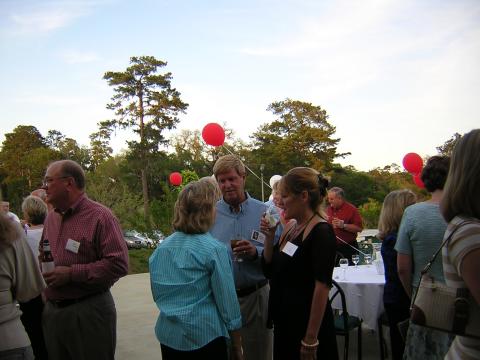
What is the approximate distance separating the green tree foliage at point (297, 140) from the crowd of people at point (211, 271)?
33817 mm

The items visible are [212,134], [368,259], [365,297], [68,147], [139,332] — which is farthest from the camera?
[68,147]

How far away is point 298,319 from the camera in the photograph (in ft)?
7.17

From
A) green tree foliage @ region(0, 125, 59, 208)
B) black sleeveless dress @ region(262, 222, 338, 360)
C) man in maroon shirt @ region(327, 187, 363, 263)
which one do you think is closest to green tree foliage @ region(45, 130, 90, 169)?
green tree foliage @ region(0, 125, 59, 208)

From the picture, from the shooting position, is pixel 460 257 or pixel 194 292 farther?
pixel 194 292

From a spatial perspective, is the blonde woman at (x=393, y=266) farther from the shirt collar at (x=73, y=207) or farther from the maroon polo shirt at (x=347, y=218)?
the maroon polo shirt at (x=347, y=218)

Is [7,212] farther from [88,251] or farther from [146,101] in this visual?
[146,101]

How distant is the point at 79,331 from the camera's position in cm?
253

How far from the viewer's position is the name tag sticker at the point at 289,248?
217 centimetres

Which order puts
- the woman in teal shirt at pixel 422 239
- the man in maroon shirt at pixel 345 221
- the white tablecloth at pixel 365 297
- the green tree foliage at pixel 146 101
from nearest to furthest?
the woman in teal shirt at pixel 422 239 → the white tablecloth at pixel 365 297 → the man in maroon shirt at pixel 345 221 → the green tree foliage at pixel 146 101

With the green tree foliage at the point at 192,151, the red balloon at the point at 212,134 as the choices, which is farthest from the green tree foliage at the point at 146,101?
the red balloon at the point at 212,134

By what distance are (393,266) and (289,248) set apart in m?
1.40

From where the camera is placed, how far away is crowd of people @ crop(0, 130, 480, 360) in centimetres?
209

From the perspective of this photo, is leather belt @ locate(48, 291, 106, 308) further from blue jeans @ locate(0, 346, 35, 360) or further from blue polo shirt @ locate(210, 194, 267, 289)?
blue polo shirt @ locate(210, 194, 267, 289)

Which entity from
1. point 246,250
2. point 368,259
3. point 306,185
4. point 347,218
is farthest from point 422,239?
point 347,218
